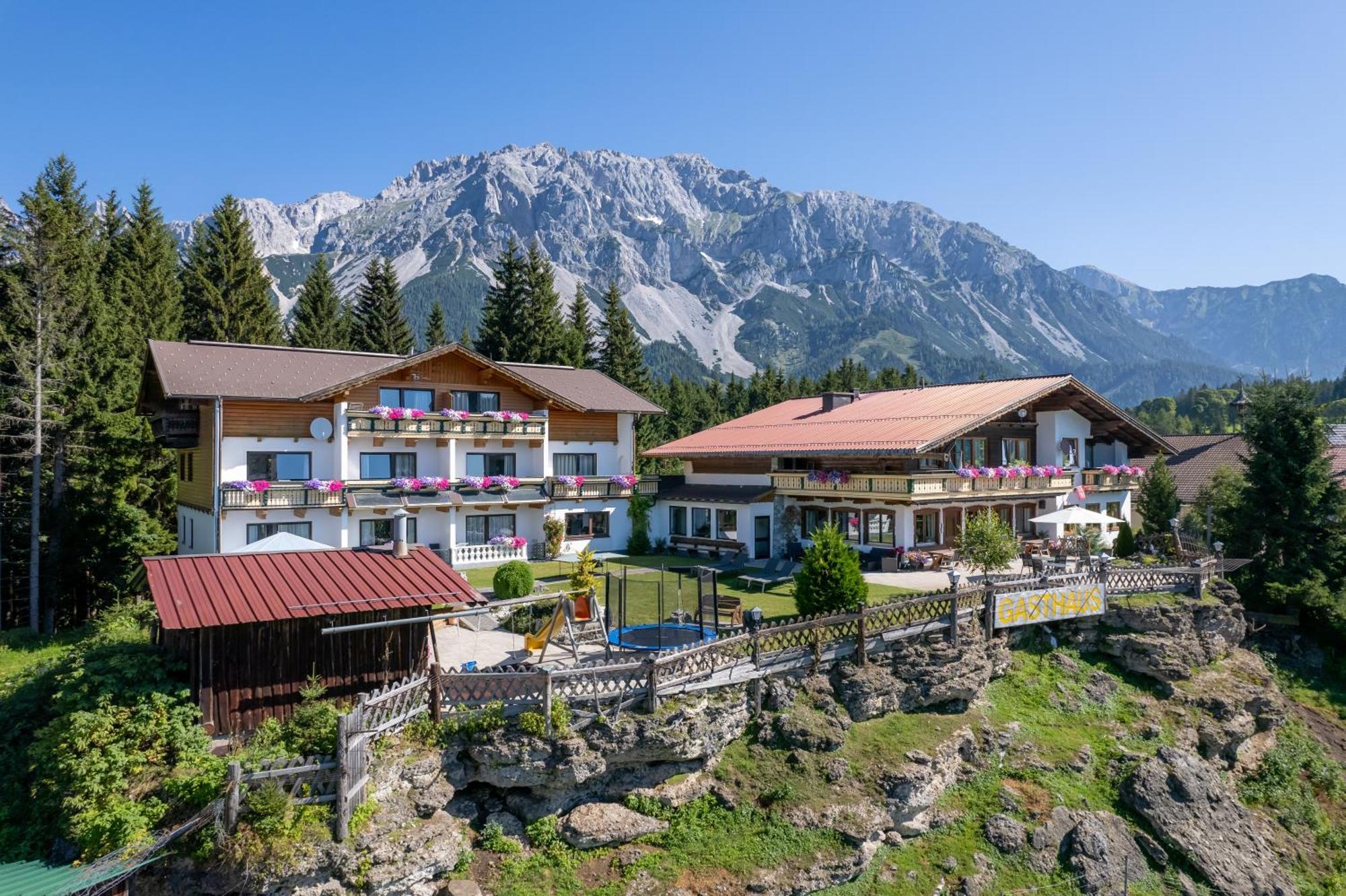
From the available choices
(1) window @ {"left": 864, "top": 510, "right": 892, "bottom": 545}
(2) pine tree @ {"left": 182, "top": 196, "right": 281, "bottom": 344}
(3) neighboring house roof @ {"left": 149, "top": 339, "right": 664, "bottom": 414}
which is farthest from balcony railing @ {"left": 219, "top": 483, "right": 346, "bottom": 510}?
(1) window @ {"left": 864, "top": 510, "right": 892, "bottom": 545}

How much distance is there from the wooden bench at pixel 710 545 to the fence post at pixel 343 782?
22.0m

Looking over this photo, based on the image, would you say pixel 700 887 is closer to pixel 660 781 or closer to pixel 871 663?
pixel 660 781

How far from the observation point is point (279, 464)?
30250mm

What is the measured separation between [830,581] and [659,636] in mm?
4540

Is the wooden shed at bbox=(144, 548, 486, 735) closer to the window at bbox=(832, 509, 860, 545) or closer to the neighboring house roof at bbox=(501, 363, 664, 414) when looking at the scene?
the window at bbox=(832, 509, 860, 545)

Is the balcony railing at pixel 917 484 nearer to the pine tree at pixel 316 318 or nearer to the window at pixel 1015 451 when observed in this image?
the window at pixel 1015 451

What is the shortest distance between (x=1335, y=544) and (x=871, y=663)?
1991cm

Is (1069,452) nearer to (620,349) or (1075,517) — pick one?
(1075,517)

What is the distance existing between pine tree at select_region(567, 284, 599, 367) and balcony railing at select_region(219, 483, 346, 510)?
2296 cm

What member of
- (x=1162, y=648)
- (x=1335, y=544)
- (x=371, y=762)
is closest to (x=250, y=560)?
(x=371, y=762)

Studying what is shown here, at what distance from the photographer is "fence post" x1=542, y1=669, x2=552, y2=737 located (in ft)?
48.9

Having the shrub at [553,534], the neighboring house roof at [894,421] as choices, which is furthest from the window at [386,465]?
the neighboring house roof at [894,421]

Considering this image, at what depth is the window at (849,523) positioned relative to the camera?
3192 centimetres

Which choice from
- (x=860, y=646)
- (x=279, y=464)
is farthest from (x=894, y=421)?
(x=279, y=464)
